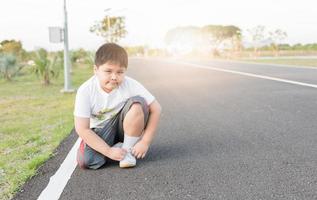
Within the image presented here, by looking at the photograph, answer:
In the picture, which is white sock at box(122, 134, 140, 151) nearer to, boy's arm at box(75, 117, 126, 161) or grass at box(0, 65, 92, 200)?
boy's arm at box(75, 117, 126, 161)

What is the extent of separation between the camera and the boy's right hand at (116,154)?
Answer: 159 inches

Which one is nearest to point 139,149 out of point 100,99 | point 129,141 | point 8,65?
point 129,141

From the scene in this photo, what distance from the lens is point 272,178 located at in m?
3.58

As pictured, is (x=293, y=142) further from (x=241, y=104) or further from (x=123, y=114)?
(x=241, y=104)

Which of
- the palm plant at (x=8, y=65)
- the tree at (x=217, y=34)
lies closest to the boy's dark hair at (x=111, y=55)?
the palm plant at (x=8, y=65)

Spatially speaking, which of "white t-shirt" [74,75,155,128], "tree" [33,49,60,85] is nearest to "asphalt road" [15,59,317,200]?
"white t-shirt" [74,75,155,128]

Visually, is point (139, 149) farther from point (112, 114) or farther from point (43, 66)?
point (43, 66)

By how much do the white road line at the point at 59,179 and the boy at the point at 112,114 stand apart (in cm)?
18

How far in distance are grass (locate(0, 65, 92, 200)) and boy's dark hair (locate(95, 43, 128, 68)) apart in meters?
1.23

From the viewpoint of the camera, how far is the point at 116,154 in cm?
404

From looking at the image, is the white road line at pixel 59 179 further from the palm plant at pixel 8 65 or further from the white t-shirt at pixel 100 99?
the palm plant at pixel 8 65

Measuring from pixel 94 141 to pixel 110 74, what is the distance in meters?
0.64

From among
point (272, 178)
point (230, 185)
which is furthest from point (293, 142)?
point (230, 185)

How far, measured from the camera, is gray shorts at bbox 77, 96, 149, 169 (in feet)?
13.4
